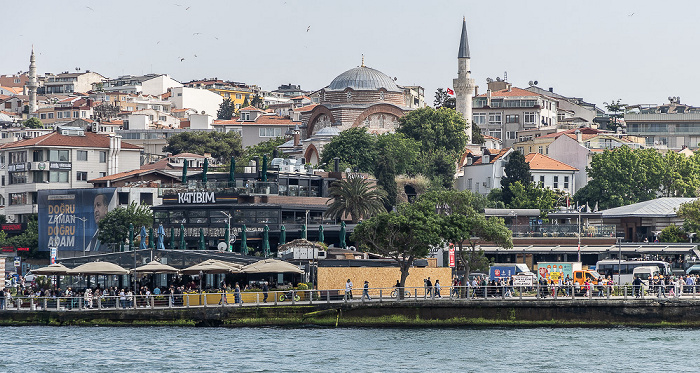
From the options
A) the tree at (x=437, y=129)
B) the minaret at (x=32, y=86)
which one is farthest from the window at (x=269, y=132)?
the minaret at (x=32, y=86)

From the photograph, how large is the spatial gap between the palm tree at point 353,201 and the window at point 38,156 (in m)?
29.0

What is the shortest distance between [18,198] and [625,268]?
52.2m

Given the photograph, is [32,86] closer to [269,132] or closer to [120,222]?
[269,132]

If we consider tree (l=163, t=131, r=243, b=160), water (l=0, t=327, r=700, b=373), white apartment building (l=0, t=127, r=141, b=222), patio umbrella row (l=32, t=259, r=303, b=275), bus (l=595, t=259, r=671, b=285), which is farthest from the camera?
tree (l=163, t=131, r=243, b=160)

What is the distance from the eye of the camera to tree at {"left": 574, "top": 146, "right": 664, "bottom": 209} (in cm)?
9462

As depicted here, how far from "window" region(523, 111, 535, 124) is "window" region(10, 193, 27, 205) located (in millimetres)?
56382

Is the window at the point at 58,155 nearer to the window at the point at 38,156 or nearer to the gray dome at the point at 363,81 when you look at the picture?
the window at the point at 38,156

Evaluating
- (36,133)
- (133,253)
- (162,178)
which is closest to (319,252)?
(133,253)

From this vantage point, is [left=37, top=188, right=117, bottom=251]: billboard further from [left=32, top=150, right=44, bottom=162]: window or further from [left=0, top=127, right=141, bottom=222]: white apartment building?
[left=32, top=150, right=44, bottom=162]: window

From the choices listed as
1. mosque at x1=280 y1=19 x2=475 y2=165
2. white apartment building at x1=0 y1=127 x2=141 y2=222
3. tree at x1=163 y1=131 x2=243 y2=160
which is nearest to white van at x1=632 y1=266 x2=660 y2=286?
white apartment building at x1=0 y1=127 x2=141 y2=222

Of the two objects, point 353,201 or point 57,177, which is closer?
point 353,201

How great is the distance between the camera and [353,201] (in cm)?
7394

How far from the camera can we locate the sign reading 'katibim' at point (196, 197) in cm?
7250

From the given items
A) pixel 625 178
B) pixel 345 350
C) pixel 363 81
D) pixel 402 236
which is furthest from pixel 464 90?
pixel 345 350
